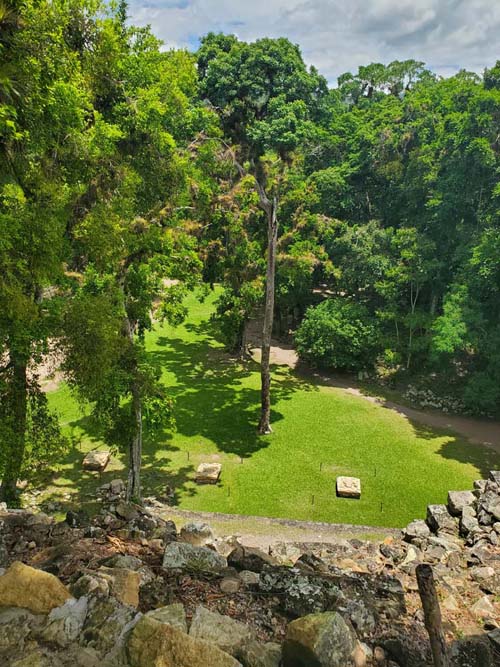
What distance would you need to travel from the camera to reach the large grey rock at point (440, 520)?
11.5 metres

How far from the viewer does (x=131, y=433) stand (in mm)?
12172

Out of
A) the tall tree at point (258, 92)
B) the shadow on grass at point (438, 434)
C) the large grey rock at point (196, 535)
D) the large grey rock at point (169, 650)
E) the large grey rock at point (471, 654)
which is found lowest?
the shadow on grass at point (438, 434)

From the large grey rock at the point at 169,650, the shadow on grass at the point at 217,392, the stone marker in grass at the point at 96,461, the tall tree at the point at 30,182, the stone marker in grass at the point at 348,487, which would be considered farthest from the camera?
the shadow on grass at the point at 217,392

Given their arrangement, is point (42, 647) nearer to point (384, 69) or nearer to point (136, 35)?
point (136, 35)

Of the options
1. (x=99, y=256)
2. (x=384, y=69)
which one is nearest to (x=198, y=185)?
(x=99, y=256)

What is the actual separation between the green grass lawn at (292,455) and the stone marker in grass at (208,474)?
269 millimetres

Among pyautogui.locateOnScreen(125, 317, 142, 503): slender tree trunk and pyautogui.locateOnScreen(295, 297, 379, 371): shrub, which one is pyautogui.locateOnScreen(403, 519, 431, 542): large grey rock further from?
pyautogui.locateOnScreen(295, 297, 379, 371): shrub

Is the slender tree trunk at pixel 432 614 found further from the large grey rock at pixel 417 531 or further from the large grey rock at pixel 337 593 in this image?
the large grey rock at pixel 417 531

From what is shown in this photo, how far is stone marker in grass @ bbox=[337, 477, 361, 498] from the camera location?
49.6ft

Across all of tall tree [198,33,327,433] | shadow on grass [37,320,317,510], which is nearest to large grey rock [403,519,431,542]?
shadow on grass [37,320,317,510]

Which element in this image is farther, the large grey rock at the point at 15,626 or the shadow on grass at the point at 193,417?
the shadow on grass at the point at 193,417

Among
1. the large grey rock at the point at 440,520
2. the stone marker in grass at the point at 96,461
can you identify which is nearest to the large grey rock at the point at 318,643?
the large grey rock at the point at 440,520

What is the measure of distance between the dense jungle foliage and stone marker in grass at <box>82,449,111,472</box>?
8.43ft

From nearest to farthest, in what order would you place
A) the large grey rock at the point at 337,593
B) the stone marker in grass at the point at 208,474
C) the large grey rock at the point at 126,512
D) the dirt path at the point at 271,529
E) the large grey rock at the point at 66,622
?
1. the large grey rock at the point at 66,622
2. the large grey rock at the point at 337,593
3. the large grey rock at the point at 126,512
4. the dirt path at the point at 271,529
5. the stone marker in grass at the point at 208,474
